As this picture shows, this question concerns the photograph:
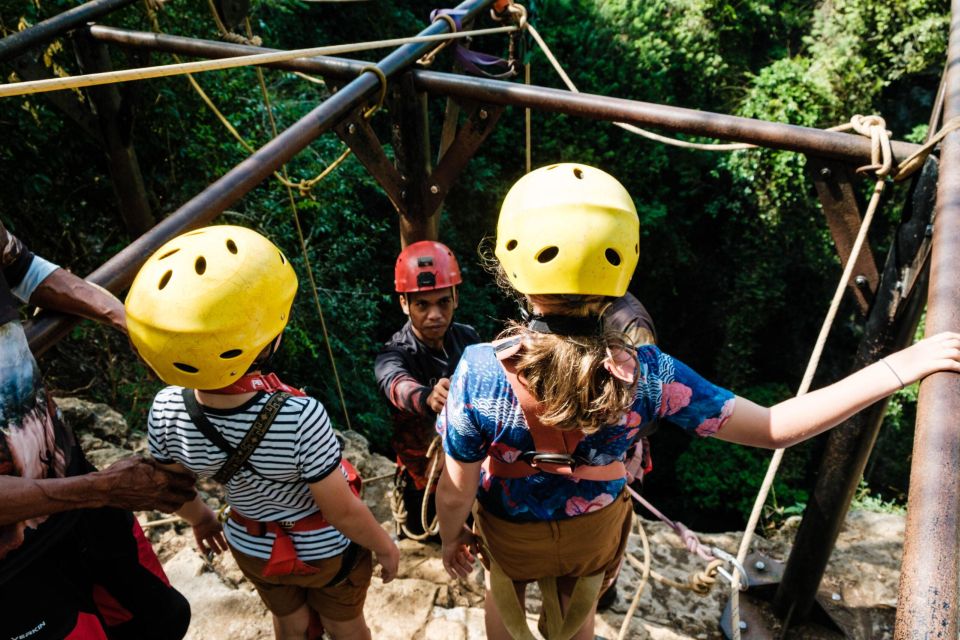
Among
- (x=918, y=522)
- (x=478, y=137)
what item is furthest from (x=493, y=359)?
(x=478, y=137)

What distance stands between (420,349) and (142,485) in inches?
53.1

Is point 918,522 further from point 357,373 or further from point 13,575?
point 357,373

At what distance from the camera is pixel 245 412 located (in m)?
1.32

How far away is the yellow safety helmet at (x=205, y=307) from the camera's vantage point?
119cm

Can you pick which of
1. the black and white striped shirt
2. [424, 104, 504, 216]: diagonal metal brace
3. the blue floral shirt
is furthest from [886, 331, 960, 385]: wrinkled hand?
[424, 104, 504, 216]: diagonal metal brace

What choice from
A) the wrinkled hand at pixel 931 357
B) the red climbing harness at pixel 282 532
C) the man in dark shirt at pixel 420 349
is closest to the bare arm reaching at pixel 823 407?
the wrinkled hand at pixel 931 357

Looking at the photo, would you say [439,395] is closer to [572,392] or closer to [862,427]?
[572,392]

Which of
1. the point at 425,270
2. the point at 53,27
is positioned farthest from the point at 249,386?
the point at 53,27

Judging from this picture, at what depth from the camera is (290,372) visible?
5.62 metres

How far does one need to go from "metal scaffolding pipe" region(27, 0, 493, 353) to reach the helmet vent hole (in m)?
1.10

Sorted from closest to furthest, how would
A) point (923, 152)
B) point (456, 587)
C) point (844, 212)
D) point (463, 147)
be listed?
point (923, 152)
point (844, 212)
point (463, 147)
point (456, 587)

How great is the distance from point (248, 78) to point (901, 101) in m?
11.5

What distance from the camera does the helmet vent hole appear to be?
1244 millimetres

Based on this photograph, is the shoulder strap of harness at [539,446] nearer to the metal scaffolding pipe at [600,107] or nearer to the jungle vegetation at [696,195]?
the metal scaffolding pipe at [600,107]
